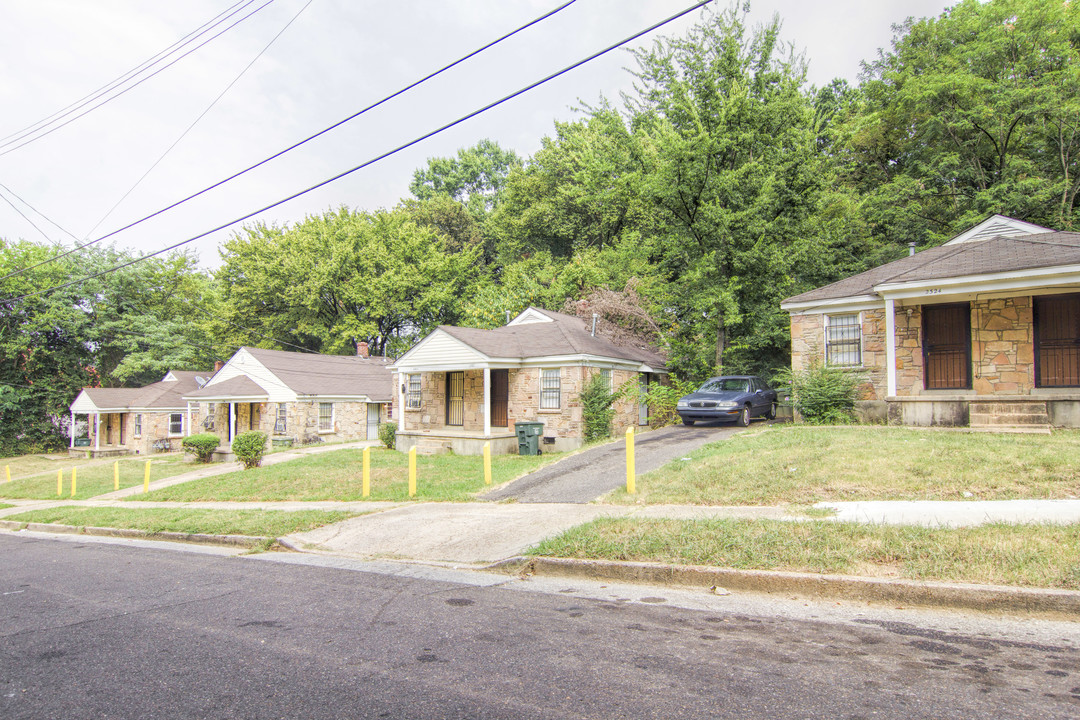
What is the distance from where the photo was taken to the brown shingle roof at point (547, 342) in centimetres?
2050

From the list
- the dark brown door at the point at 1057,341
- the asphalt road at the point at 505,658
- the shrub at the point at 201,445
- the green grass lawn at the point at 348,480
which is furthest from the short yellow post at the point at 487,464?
the shrub at the point at 201,445

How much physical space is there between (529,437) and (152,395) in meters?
29.6

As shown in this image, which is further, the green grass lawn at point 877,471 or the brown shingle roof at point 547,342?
the brown shingle roof at point 547,342

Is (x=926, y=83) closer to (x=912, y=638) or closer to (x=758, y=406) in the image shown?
(x=758, y=406)

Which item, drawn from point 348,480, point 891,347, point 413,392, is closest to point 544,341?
point 413,392

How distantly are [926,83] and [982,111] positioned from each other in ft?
8.91

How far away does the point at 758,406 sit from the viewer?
18.5 metres

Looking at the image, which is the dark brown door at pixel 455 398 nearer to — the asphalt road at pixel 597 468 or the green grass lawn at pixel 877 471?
the asphalt road at pixel 597 468

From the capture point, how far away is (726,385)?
18.7m

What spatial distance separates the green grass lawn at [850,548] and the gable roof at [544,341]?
12876 mm

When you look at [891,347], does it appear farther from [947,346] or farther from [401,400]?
[401,400]

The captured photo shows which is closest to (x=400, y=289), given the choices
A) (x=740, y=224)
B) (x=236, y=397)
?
(x=236, y=397)

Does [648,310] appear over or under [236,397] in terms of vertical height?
over

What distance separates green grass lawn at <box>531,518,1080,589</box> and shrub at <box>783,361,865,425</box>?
32.3ft
